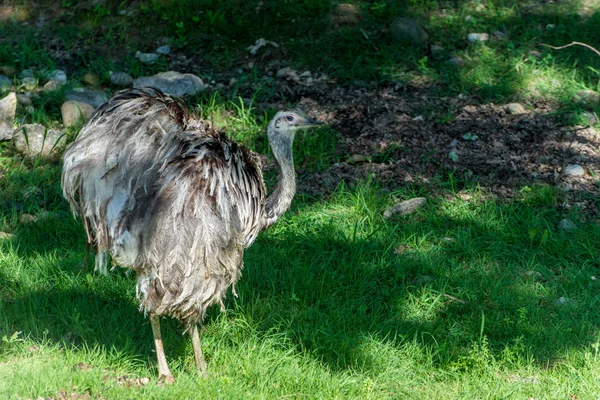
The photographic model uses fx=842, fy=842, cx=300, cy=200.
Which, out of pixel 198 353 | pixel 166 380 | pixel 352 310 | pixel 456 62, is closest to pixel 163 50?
pixel 456 62

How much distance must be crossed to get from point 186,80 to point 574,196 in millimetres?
3574

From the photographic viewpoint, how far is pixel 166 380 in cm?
480

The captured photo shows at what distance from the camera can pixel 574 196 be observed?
21.3 feet

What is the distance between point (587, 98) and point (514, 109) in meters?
0.70

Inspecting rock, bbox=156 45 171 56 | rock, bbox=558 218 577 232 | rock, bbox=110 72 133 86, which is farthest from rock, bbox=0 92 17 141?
rock, bbox=558 218 577 232

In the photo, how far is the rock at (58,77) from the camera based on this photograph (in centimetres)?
789

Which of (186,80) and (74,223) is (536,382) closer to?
(74,223)

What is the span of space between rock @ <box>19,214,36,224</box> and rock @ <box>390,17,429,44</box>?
3827 millimetres

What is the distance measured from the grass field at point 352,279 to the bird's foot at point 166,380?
50 mm

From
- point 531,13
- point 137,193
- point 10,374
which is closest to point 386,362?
point 137,193

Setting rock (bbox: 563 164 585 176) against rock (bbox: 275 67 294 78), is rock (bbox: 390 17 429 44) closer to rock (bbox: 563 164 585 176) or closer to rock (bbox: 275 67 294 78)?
rock (bbox: 275 67 294 78)

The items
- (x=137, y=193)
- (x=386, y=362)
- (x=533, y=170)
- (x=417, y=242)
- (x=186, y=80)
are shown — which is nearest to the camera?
(x=137, y=193)

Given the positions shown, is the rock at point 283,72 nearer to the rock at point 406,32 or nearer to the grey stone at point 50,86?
the rock at point 406,32

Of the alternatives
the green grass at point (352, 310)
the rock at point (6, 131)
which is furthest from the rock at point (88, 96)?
the green grass at point (352, 310)
